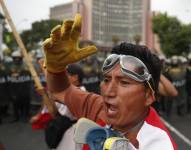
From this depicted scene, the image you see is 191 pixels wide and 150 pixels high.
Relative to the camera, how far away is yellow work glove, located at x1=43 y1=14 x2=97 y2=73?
8.25ft

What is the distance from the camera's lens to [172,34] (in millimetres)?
60031

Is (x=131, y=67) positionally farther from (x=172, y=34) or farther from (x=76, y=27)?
(x=172, y=34)

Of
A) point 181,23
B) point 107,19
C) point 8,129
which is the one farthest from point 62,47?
point 107,19

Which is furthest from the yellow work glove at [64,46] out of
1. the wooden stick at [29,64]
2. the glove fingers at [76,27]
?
the wooden stick at [29,64]

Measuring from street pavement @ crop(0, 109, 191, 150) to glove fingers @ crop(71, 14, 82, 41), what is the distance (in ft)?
19.5

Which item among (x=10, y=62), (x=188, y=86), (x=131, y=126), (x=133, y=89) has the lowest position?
(x=188, y=86)

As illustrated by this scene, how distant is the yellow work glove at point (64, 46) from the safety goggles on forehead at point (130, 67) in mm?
329

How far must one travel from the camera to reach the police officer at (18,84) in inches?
469

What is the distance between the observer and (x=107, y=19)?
399 ft

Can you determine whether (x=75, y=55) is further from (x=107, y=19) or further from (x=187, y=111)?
(x=107, y=19)

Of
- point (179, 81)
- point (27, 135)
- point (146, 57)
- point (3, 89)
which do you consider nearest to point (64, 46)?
point (146, 57)

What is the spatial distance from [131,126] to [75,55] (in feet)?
2.11

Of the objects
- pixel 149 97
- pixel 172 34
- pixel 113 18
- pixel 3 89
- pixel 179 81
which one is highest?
pixel 149 97

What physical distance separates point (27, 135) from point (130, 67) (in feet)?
26.7
